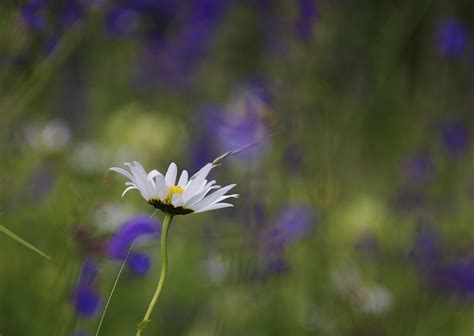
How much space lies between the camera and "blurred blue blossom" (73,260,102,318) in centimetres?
124

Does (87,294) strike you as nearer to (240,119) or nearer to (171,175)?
(171,175)

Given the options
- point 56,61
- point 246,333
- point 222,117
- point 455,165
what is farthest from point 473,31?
point 56,61

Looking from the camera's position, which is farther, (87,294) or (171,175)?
(87,294)

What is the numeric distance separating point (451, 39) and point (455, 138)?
676 mm

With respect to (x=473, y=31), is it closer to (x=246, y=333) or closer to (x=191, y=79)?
(x=191, y=79)

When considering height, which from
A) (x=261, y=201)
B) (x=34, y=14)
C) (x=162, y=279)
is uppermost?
(x=261, y=201)

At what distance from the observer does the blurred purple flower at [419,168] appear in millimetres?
2748

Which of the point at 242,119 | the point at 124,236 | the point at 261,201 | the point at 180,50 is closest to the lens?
the point at 124,236

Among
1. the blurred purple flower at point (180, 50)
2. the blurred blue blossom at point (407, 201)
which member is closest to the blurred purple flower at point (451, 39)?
the blurred blue blossom at point (407, 201)

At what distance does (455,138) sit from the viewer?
315 cm

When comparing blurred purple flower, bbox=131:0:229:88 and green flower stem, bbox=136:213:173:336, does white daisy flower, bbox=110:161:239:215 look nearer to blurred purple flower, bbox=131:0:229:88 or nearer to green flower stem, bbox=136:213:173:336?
green flower stem, bbox=136:213:173:336

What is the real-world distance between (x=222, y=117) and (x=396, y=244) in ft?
3.49

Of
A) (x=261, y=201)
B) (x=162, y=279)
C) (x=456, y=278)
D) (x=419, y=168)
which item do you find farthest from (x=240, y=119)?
(x=162, y=279)

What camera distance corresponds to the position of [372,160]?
13.7 feet
